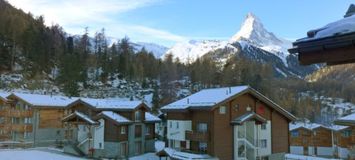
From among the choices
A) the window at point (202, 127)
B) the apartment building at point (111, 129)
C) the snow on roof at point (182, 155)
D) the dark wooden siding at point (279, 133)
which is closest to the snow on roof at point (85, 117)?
the apartment building at point (111, 129)

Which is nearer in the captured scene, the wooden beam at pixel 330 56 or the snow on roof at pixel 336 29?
the snow on roof at pixel 336 29

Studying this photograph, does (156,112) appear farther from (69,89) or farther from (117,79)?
(117,79)

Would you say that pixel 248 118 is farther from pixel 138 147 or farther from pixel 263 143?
pixel 138 147

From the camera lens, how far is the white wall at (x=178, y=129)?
3784 cm

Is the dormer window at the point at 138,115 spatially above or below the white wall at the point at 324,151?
above

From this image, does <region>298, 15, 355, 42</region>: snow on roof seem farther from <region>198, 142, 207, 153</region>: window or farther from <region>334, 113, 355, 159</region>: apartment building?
<region>334, 113, 355, 159</region>: apartment building

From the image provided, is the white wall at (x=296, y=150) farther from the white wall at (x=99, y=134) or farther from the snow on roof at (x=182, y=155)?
the white wall at (x=99, y=134)

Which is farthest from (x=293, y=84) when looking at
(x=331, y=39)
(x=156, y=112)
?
(x=331, y=39)

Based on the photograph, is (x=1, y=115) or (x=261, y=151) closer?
(x=261, y=151)

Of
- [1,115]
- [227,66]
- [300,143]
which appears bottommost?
[300,143]

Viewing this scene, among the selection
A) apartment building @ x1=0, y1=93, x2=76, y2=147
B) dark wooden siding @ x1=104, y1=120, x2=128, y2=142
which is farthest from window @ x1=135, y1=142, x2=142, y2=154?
apartment building @ x1=0, y1=93, x2=76, y2=147

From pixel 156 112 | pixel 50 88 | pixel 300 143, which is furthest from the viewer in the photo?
pixel 50 88

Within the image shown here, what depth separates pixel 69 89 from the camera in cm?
7862

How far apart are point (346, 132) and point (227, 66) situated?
74.3m
